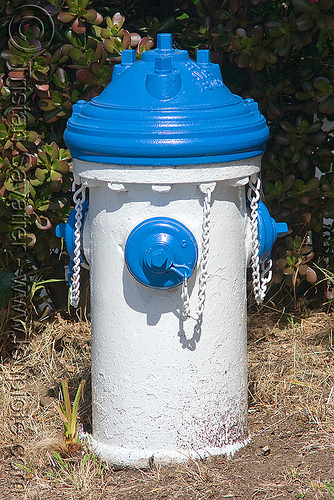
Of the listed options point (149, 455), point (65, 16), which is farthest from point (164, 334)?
point (65, 16)

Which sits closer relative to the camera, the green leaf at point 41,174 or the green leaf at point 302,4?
the green leaf at point 302,4

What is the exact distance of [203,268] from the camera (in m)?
2.44

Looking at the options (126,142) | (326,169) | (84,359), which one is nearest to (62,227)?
(126,142)

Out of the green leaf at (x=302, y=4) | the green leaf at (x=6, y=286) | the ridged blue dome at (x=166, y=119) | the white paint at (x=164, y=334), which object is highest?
the green leaf at (x=302, y=4)

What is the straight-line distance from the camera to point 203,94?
7.85 ft

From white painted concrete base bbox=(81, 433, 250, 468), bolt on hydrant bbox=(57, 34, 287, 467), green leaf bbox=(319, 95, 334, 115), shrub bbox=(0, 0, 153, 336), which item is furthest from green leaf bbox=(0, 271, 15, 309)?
green leaf bbox=(319, 95, 334, 115)

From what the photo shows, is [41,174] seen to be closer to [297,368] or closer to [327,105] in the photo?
[327,105]

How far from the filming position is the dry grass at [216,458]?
2.48 metres

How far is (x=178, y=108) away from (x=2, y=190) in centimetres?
128

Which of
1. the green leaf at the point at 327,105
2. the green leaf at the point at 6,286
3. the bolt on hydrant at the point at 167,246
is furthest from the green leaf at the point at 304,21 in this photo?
the green leaf at the point at 6,286

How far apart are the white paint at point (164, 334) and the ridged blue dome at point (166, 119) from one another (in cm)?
9

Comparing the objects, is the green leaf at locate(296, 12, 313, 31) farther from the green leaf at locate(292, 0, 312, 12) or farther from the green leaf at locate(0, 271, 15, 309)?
the green leaf at locate(0, 271, 15, 309)

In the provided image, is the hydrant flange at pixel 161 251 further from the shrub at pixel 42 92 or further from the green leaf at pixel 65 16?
the green leaf at pixel 65 16

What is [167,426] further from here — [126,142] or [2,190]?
[2,190]
